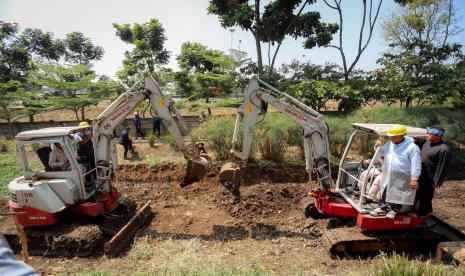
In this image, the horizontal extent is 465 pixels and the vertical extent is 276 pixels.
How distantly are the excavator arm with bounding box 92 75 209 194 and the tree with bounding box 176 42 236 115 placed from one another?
8.02 metres

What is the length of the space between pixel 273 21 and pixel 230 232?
1203 cm

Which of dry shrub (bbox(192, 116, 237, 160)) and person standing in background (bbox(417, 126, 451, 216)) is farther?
dry shrub (bbox(192, 116, 237, 160))

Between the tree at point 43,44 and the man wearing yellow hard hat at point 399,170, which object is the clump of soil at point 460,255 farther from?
the tree at point 43,44

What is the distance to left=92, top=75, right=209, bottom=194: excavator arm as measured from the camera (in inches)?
253

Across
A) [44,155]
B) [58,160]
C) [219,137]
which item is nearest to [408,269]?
[58,160]

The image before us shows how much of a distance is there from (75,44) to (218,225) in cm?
2201

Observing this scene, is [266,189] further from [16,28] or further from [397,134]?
[16,28]

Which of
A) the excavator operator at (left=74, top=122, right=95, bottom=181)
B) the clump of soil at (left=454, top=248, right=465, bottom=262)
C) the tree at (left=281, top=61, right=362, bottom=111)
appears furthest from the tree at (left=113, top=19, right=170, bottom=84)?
the clump of soil at (left=454, top=248, right=465, bottom=262)

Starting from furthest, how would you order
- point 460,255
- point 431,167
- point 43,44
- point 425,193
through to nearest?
point 43,44 < point 431,167 < point 425,193 < point 460,255

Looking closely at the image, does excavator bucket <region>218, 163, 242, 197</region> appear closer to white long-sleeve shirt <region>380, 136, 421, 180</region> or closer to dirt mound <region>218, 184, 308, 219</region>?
dirt mound <region>218, 184, 308, 219</region>

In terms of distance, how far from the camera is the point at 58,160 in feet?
20.9

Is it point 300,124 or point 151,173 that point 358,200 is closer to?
point 300,124

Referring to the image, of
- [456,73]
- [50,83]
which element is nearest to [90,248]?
[50,83]

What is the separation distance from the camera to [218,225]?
6812 mm
